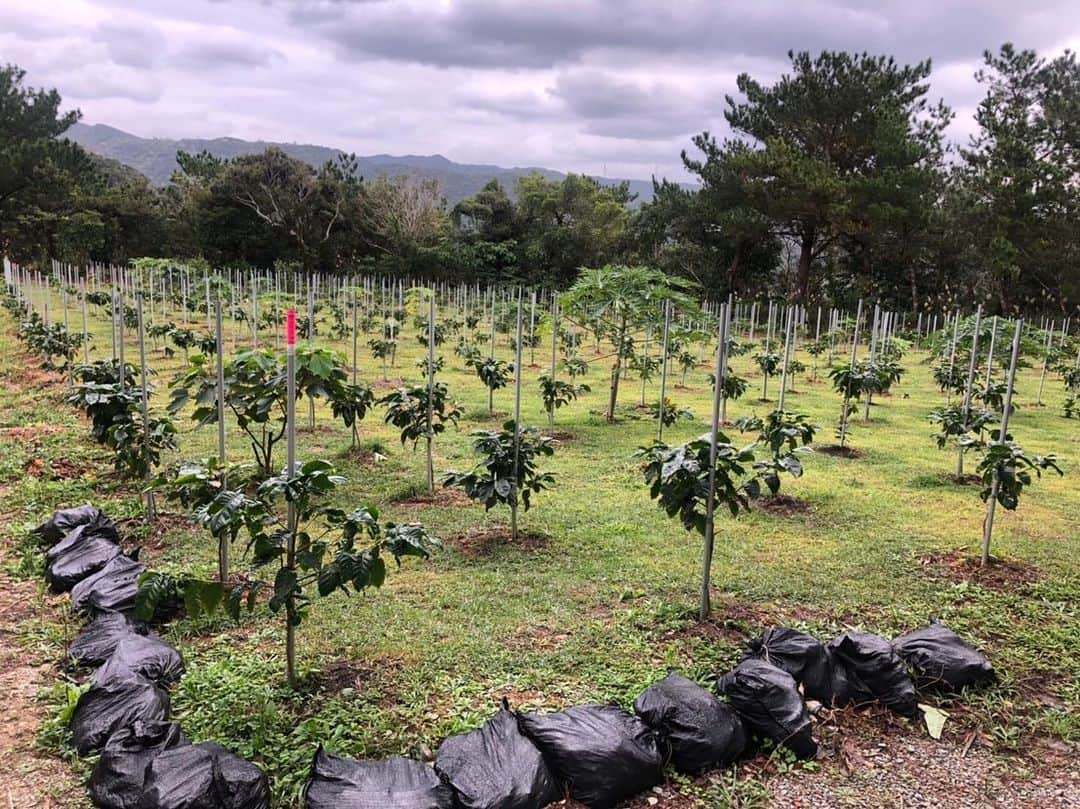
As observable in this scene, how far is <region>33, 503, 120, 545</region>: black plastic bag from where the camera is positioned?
16.8ft

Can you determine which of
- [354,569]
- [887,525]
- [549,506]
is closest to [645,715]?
[354,569]

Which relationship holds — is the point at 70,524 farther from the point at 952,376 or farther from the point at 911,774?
the point at 952,376

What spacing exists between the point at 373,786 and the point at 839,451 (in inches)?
304

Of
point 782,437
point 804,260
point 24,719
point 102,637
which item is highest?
point 804,260

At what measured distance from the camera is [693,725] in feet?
9.96

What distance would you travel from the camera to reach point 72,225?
2988cm

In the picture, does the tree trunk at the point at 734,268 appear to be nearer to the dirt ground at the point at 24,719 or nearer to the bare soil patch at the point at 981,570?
the bare soil patch at the point at 981,570

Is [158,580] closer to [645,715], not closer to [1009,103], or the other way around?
[645,715]

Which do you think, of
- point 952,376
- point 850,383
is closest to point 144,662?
point 850,383

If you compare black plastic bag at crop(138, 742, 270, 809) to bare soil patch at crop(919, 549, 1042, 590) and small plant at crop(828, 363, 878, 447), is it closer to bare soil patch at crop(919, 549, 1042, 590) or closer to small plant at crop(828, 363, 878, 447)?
bare soil patch at crop(919, 549, 1042, 590)

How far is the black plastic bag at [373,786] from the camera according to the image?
2.54m

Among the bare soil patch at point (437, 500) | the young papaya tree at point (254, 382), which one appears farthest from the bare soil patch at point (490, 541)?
the young papaya tree at point (254, 382)

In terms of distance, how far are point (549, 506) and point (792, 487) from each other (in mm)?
2557

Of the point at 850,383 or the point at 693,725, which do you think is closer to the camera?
the point at 693,725
